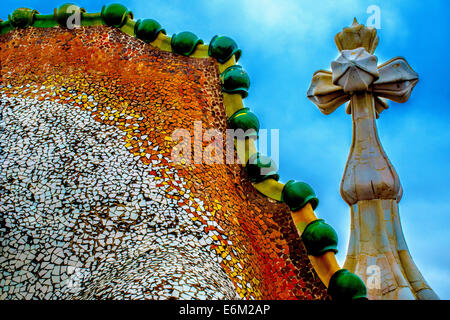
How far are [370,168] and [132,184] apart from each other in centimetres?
272

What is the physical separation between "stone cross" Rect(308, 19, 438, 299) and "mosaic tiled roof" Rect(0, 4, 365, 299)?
1.20 m

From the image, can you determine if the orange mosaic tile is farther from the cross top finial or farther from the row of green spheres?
the cross top finial

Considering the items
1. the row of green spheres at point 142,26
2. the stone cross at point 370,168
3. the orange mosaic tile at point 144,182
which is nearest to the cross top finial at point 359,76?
the stone cross at point 370,168

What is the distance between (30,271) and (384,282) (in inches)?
126

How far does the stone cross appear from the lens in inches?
214

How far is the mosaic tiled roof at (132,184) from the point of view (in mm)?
3855

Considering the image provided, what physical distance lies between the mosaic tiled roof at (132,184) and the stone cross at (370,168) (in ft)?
3.93

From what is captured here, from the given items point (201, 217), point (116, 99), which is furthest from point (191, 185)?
point (116, 99)

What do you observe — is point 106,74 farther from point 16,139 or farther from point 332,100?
point 332,100

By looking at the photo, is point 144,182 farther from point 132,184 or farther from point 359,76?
point 359,76

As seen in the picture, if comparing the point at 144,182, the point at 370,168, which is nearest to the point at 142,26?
the point at 144,182

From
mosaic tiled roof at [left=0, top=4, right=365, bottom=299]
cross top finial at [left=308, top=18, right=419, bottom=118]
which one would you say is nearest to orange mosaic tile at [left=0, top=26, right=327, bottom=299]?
mosaic tiled roof at [left=0, top=4, right=365, bottom=299]
